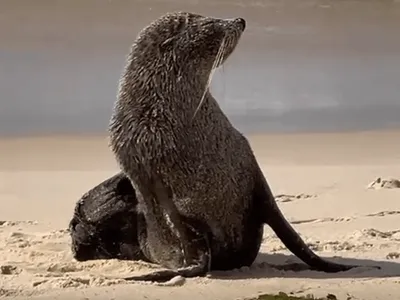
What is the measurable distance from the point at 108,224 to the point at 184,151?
0.97 metres

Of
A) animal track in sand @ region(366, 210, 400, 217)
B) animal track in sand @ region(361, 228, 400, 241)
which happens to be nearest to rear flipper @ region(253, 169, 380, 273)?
animal track in sand @ region(361, 228, 400, 241)

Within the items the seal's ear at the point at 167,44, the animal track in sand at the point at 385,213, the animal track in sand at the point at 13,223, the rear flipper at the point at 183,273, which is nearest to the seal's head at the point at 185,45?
the seal's ear at the point at 167,44

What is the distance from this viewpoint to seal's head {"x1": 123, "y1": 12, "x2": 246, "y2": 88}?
6391 mm

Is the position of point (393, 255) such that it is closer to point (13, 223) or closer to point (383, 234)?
point (383, 234)

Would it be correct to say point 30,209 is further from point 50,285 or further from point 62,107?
point 62,107

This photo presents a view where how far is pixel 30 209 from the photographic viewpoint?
9266 millimetres

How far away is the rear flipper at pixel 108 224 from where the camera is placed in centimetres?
682

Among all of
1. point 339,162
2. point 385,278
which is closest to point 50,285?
point 385,278

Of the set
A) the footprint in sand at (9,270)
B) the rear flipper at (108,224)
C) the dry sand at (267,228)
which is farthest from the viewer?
the rear flipper at (108,224)

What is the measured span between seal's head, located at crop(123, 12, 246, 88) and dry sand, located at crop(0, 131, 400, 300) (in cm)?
130

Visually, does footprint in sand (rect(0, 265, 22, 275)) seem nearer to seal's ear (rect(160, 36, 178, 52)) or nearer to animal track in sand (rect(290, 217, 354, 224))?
seal's ear (rect(160, 36, 178, 52))

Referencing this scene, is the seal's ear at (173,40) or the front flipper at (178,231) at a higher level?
the seal's ear at (173,40)

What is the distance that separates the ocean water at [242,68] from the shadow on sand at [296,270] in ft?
16.0

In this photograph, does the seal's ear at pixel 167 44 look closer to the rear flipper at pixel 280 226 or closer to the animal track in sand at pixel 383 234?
the rear flipper at pixel 280 226
